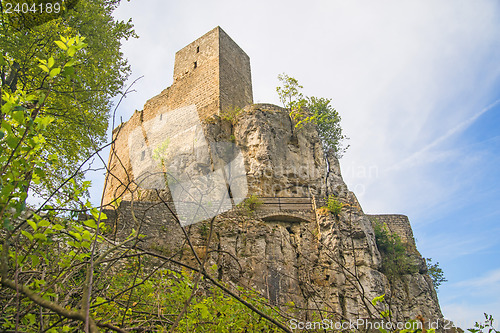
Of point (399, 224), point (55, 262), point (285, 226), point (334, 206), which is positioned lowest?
point (55, 262)

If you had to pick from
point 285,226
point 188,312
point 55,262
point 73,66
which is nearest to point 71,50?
point 55,262

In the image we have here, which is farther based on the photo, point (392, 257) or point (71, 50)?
point (392, 257)

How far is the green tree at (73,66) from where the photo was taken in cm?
625

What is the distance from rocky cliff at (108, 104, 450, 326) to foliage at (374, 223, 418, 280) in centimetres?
27

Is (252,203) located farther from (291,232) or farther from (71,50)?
(71,50)

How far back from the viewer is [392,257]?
1158cm

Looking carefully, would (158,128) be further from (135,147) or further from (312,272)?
(312,272)

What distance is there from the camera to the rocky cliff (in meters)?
8.20

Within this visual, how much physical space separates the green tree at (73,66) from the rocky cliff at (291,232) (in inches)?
80.9

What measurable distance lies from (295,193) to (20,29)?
339 inches

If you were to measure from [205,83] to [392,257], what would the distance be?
11135 millimetres

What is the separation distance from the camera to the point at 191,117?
50.3 feet

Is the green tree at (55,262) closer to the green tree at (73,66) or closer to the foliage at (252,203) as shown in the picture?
the green tree at (73,66)

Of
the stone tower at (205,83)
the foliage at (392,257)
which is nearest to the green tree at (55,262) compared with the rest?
the foliage at (392,257)
